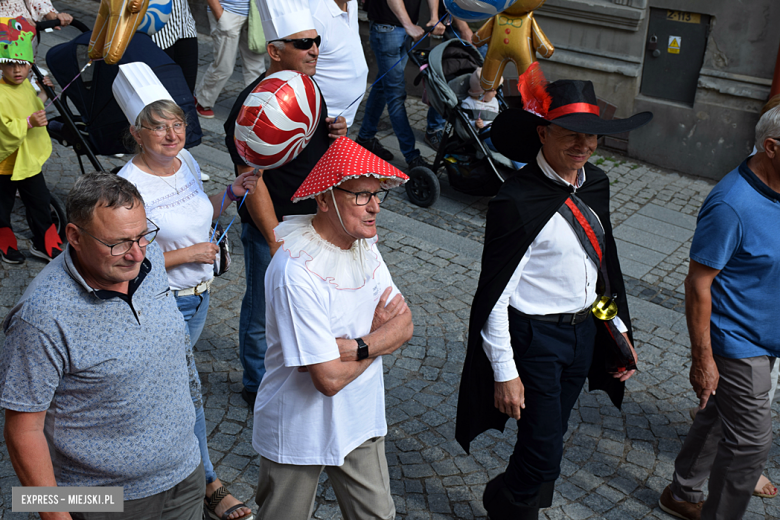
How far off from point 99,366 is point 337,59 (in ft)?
10.1

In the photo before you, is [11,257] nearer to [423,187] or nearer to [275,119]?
[423,187]

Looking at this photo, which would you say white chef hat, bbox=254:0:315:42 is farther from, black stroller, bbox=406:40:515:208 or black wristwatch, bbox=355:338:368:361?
black stroller, bbox=406:40:515:208

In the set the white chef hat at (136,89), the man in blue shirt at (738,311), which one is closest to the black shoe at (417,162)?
the white chef hat at (136,89)

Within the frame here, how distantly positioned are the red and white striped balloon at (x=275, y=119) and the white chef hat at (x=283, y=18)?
367 mm

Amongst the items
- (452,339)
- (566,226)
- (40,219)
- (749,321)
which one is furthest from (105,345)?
(40,219)

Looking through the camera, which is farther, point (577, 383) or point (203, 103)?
point (203, 103)

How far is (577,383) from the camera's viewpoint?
3586mm

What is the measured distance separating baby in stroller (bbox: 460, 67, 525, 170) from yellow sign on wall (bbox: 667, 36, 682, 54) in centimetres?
268

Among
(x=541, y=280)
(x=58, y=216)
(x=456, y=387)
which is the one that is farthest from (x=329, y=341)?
(x=58, y=216)

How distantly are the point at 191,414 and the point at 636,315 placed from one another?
3891 millimetres

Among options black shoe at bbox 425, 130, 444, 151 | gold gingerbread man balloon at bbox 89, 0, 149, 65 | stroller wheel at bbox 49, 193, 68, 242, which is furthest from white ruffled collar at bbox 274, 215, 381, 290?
black shoe at bbox 425, 130, 444, 151

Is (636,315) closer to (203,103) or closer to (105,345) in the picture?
(105,345)

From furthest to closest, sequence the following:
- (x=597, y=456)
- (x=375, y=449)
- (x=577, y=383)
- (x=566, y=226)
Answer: (x=597, y=456), (x=577, y=383), (x=566, y=226), (x=375, y=449)

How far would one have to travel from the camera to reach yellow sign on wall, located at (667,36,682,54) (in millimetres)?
8273
